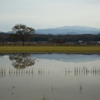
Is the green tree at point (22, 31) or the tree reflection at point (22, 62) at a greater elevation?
the green tree at point (22, 31)

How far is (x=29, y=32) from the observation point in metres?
71.5

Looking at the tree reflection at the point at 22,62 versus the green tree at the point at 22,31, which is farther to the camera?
the green tree at the point at 22,31

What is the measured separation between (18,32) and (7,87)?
6230 centimetres

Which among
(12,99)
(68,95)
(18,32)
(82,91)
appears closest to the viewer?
(12,99)

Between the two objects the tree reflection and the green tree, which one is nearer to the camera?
the tree reflection

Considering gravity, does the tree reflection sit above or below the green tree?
below

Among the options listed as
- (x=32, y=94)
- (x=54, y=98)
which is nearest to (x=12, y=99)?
(x=32, y=94)

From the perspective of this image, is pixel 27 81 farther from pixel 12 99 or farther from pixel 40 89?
pixel 12 99

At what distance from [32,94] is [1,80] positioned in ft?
10.5

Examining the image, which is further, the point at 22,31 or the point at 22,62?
the point at 22,31

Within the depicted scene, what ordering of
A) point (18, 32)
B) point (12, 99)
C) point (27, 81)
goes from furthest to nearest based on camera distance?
point (18, 32), point (27, 81), point (12, 99)

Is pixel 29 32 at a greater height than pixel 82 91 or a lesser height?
greater

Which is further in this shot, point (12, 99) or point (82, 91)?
point (82, 91)

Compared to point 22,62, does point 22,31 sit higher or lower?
higher
